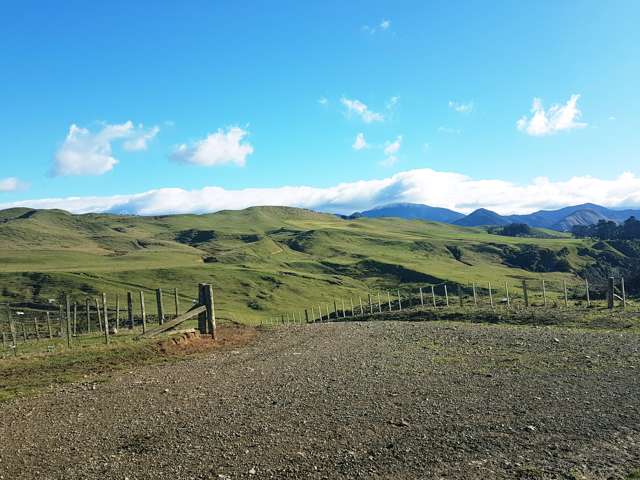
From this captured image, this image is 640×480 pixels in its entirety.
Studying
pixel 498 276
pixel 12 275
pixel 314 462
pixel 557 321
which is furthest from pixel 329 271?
pixel 314 462

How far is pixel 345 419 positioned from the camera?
40.4 feet

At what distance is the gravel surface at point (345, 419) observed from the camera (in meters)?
9.81

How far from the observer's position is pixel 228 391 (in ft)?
49.8

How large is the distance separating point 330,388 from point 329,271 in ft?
508

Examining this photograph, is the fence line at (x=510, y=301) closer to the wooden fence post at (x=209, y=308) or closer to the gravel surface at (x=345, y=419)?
the gravel surface at (x=345, y=419)

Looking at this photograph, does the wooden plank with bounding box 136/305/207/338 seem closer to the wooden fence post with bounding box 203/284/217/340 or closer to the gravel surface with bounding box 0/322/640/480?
the wooden fence post with bounding box 203/284/217/340

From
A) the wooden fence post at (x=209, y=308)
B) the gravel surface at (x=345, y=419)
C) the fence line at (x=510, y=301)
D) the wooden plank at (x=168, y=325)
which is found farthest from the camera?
the fence line at (x=510, y=301)

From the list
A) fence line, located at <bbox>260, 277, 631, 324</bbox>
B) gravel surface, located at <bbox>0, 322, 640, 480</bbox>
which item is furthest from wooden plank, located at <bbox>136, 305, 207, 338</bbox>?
fence line, located at <bbox>260, 277, 631, 324</bbox>

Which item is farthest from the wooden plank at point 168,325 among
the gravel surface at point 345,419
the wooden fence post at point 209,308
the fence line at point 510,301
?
the fence line at point 510,301

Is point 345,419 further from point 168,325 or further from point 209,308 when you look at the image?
point 209,308

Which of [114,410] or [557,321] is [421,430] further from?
[557,321]

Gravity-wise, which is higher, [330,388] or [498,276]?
[330,388]

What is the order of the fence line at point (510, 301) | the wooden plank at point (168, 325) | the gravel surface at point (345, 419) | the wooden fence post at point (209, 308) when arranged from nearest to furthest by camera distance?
the gravel surface at point (345, 419)
the wooden plank at point (168, 325)
the wooden fence post at point (209, 308)
the fence line at point (510, 301)

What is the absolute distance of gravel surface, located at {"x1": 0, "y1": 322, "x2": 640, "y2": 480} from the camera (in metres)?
9.81
